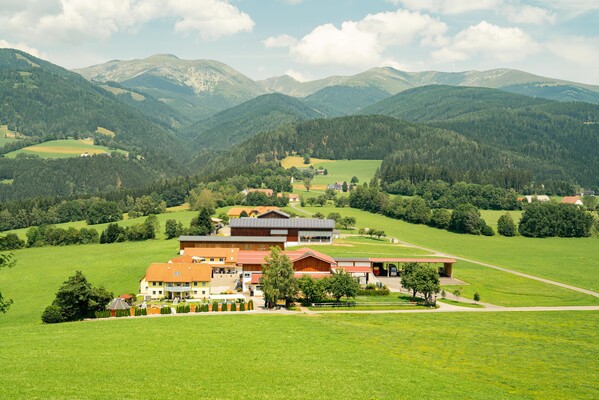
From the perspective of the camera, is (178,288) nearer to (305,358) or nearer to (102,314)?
(102,314)

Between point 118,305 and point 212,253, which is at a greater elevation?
point 212,253

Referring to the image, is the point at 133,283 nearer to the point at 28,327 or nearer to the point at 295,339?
the point at 28,327

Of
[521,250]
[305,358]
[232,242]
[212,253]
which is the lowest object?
[212,253]

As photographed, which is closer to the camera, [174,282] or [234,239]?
[174,282]

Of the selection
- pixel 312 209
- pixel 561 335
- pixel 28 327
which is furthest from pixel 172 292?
pixel 312 209

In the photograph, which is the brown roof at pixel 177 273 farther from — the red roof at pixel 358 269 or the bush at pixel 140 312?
the red roof at pixel 358 269

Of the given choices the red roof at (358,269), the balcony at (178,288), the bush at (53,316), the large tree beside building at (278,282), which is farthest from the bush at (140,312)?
the red roof at (358,269)

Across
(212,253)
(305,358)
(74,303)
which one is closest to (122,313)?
(74,303)

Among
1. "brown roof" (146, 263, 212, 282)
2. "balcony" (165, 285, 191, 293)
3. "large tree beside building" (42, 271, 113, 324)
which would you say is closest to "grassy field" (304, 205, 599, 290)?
"brown roof" (146, 263, 212, 282)
